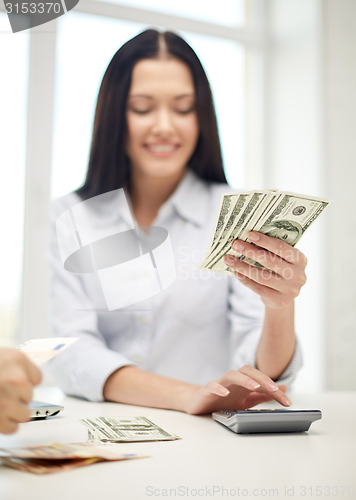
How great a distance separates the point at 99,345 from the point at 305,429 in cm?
54

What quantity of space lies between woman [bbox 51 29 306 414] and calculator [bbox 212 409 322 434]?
1.18 feet

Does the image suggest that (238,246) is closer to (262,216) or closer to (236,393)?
(262,216)

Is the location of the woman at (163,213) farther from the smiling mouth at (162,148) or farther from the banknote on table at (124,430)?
the banknote on table at (124,430)

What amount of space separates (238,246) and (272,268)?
71mm

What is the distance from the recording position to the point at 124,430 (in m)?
0.72

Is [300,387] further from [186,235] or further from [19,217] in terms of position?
[19,217]

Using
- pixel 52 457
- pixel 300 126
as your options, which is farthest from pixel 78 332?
pixel 300 126

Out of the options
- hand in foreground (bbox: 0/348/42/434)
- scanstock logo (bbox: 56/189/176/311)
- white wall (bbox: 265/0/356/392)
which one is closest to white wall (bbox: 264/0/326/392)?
white wall (bbox: 265/0/356/392)

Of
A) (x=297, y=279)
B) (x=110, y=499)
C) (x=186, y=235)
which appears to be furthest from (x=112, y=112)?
(x=110, y=499)

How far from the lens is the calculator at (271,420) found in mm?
707

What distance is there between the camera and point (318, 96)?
234 cm

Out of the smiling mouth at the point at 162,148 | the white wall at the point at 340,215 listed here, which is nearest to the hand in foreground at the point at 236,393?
the smiling mouth at the point at 162,148

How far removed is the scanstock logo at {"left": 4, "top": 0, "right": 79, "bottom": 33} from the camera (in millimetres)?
1941

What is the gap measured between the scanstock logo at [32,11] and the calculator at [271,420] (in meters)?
1.70
